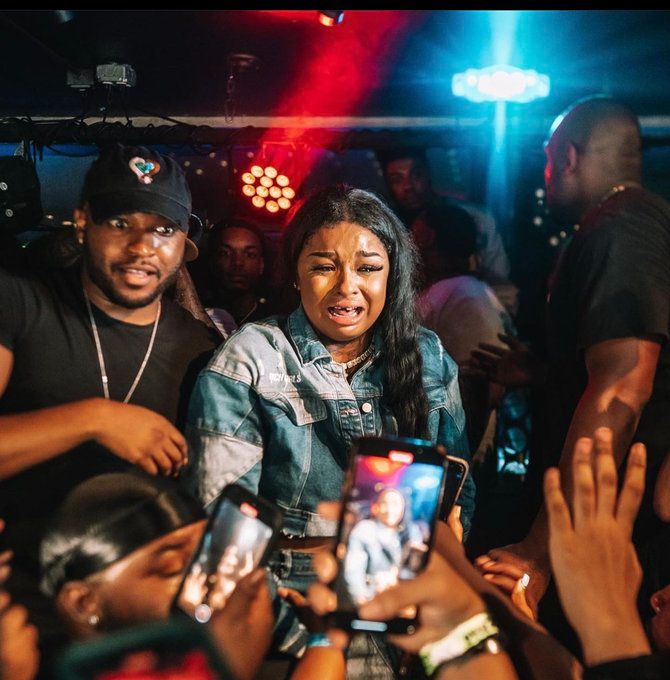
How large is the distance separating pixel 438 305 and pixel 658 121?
13.1ft

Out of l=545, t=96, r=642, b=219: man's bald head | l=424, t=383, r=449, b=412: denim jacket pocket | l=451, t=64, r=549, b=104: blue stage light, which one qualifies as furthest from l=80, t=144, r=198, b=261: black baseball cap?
l=451, t=64, r=549, b=104: blue stage light

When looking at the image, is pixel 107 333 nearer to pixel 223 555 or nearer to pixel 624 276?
pixel 223 555

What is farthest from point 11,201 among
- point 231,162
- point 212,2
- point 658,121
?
point 658,121

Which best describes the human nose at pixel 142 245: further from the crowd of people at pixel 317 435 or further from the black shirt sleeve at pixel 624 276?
the black shirt sleeve at pixel 624 276

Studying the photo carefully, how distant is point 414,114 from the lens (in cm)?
659

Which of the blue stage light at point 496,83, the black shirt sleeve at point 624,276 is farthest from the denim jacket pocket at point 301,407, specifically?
the blue stage light at point 496,83

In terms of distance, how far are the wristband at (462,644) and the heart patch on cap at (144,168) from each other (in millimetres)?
1585

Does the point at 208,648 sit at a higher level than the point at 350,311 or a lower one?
lower

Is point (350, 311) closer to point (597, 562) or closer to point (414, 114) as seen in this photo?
point (597, 562)

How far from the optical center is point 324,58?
16.4 feet

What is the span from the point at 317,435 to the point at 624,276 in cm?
120

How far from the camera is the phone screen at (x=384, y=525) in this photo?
146 cm

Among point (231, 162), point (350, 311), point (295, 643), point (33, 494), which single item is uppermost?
point (231, 162)

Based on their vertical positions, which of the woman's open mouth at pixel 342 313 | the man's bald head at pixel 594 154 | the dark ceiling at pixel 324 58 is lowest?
the woman's open mouth at pixel 342 313
